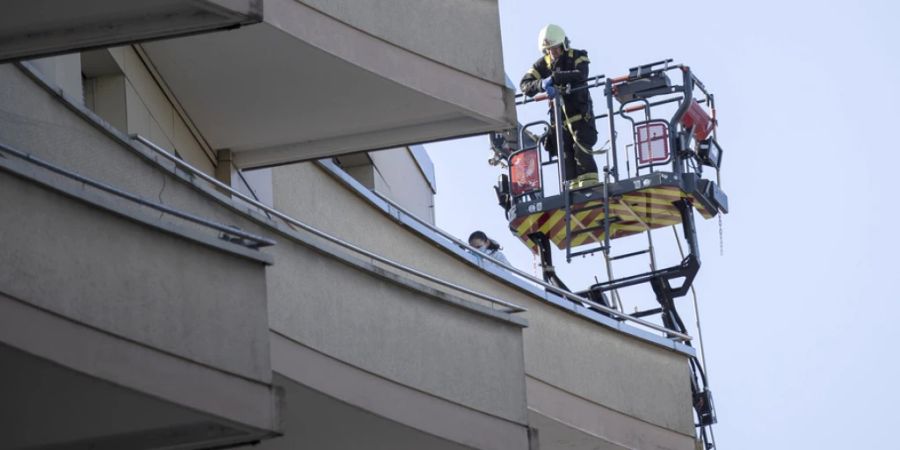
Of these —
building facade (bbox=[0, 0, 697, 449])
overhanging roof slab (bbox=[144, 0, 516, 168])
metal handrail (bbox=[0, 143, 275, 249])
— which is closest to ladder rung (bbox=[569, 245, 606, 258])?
building facade (bbox=[0, 0, 697, 449])

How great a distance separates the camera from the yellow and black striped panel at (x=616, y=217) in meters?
21.6

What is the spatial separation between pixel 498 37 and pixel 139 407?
560cm

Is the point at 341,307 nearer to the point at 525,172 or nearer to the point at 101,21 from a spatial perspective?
the point at 101,21

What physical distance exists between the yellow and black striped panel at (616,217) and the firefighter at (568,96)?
1.30 feet

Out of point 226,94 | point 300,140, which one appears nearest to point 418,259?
point 300,140

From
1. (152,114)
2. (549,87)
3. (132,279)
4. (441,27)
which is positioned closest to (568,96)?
(549,87)

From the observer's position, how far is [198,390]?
9.91 metres

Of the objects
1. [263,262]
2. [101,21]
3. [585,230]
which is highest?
[585,230]

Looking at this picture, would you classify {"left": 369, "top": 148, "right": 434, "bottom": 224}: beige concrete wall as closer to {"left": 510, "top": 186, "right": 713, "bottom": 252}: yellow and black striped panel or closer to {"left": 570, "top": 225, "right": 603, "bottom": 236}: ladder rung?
{"left": 510, "top": 186, "right": 713, "bottom": 252}: yellow and black striped panel

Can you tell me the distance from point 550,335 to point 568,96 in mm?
5433

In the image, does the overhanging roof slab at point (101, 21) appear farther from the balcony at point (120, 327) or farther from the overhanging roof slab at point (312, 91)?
the overhanging roof slab at point (312, 91)

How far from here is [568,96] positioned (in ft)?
72.3

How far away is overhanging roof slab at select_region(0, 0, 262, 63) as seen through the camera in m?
9.27

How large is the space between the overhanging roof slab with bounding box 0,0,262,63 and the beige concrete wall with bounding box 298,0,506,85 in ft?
12.4
